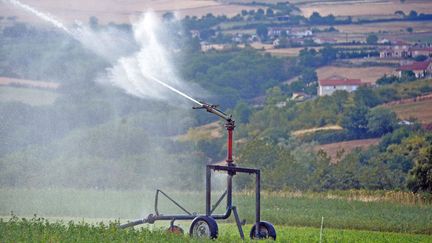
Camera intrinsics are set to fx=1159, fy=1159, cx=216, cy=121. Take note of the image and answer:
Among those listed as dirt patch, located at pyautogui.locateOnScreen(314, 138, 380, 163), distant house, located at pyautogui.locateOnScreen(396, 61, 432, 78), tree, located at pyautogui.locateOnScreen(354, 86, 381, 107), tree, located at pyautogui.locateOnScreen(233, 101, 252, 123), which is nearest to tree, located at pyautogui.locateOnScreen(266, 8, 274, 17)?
distant house, located at pyautogui.locateOnScreen(396, 61, 432, 78)

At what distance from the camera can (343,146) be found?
83.0 m

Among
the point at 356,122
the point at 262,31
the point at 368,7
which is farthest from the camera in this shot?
the point at 262,31

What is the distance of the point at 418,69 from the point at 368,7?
22.3 metres

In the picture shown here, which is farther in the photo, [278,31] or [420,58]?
[278,31]

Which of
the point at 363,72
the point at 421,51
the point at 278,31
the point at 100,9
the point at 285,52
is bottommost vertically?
the point at 363,72

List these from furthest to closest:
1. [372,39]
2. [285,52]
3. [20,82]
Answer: [285,52], [372,39], [20,82]

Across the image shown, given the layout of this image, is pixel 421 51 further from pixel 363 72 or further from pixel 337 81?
pixel 337 81

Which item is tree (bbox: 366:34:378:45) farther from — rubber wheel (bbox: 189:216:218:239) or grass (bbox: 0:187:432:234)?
rubber wheel (bbox: 189:216:218:239)

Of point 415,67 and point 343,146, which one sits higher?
point 415,67

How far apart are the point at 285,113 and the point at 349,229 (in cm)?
6130

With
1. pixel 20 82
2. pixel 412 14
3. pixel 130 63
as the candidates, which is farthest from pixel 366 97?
pixel 130 63

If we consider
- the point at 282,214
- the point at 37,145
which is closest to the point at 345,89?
the point at 37,145

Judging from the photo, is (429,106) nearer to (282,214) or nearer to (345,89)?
(345,89)

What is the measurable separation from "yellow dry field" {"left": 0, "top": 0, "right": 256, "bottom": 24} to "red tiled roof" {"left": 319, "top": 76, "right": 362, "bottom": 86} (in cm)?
1643
